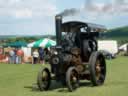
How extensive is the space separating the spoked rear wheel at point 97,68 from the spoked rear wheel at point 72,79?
34.9 inches

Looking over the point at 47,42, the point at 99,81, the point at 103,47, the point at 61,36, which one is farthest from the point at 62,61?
the point at 103,47

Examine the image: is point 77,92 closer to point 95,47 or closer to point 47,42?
point 95,47

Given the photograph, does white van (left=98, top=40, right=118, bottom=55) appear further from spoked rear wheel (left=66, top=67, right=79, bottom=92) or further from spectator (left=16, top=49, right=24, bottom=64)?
spoked rear wheel (left=66, top=67, right=79, bottom=92)

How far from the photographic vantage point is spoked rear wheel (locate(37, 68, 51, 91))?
14.3 meters

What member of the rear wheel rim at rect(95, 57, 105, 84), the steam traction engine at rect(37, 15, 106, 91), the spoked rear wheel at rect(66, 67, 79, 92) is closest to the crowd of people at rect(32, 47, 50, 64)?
the rear wheel rim at rect(95, 57, 105, 84)

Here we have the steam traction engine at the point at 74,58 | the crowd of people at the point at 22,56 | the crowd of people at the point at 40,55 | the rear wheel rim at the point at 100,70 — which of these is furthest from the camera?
the crowd of people at the point at 22,56

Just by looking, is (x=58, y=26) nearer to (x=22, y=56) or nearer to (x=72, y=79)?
(x=72, y=79)

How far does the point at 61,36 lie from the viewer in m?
14.6

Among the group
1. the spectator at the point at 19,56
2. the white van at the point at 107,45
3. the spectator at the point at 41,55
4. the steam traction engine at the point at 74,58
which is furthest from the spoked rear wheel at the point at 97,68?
the white van at the point at 107,45

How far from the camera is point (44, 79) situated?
14.6 meters

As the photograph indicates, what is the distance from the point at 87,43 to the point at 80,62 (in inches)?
33.9

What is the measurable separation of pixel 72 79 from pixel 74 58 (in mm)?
1164

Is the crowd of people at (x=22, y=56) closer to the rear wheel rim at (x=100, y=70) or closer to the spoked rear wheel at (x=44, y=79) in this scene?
the rear wheel rim at (x=100, y=70)

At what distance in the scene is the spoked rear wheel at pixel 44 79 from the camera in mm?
14266
